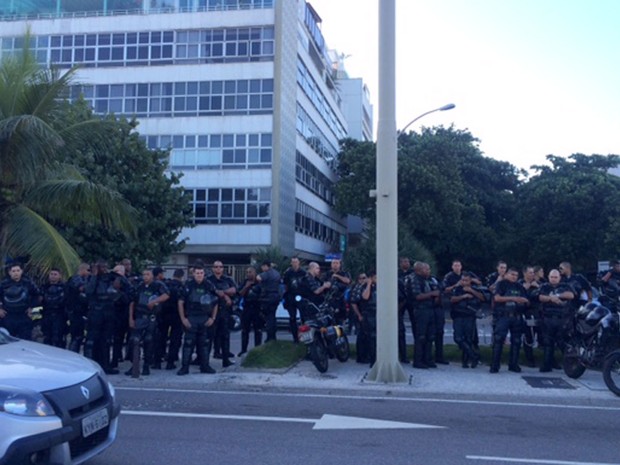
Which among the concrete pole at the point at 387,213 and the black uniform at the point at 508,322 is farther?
the black uniform at the point at 508,322

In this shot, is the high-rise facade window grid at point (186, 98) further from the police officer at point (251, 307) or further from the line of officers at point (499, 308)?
the line of officers at point (499, 308)

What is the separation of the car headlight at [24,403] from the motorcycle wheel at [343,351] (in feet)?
27.6

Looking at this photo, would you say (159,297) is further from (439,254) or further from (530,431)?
(439,254)

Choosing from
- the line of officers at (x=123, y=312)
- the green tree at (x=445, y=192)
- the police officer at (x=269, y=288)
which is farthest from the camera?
the green tree at (x=445, y=192)

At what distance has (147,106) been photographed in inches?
1506

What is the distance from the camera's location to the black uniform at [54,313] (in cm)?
1301

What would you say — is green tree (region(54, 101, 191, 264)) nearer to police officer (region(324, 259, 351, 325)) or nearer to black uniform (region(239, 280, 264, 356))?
black uniform (region(239, 280, 264, 356))

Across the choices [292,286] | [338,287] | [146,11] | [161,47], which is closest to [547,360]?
[338,287]

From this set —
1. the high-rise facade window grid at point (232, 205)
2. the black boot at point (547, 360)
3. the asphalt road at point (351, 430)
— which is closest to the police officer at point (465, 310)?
the black boot at point (547, 360)

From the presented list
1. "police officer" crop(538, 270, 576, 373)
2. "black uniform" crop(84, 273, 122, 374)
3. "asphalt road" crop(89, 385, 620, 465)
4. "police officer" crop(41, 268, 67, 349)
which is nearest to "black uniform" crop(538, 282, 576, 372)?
"police officer" crop(538, 270, 576, 373)

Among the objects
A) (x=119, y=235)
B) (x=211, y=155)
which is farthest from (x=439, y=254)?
(x=119, y=235)

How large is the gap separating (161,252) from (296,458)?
862 inches

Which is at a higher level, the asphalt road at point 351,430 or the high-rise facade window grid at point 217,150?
the high-rise facade window grid at point 217,150

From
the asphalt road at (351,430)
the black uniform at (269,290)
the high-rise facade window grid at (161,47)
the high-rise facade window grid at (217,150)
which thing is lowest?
the asphalt road at (351,430)
